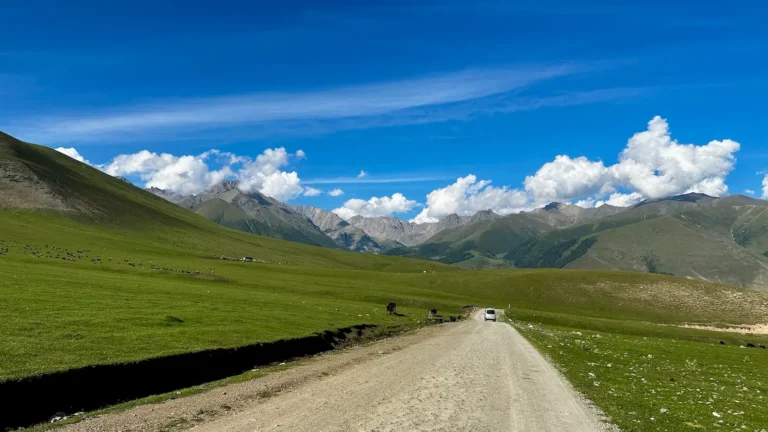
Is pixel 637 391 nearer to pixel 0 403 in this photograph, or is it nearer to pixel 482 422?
pixel 482 422

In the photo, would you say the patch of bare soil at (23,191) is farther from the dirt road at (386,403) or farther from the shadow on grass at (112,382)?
the dirt road at (386,403)

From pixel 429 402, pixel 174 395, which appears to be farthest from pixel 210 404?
pixel 429 402

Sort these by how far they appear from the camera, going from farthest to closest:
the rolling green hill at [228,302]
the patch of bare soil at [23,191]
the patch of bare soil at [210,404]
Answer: the patch of bare soil at [23,191] → the rolling green hill at [228,302] → the patch of bare soil at [210,404]

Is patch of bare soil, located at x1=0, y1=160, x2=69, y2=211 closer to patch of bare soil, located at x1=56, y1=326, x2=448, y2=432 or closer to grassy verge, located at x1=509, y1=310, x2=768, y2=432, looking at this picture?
patch of bare soil, located at x1=56, y1=326, x2=448, y2=432

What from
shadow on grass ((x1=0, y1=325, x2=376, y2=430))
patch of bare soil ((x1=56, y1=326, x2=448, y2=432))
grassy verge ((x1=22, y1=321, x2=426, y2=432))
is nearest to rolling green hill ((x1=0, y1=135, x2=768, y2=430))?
shadow on grass ((x1=0, y1=325, x2=376, y2=430))

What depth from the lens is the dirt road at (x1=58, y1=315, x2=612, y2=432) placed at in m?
16.6

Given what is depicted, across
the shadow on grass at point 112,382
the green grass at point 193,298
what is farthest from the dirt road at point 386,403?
the green grass at point 193,298

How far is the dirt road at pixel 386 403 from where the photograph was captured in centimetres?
1659

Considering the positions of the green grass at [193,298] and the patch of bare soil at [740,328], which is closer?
the green grass at [193,298]

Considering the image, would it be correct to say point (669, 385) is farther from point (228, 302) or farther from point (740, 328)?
point (740, 328)

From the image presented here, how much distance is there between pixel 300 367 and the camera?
3031 centimetres

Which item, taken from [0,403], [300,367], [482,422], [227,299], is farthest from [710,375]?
[227,299]

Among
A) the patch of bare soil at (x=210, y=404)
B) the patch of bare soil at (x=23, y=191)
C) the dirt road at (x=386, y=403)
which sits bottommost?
the patch of bare soil at (x=210, y=404)

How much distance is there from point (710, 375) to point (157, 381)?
39.3m
